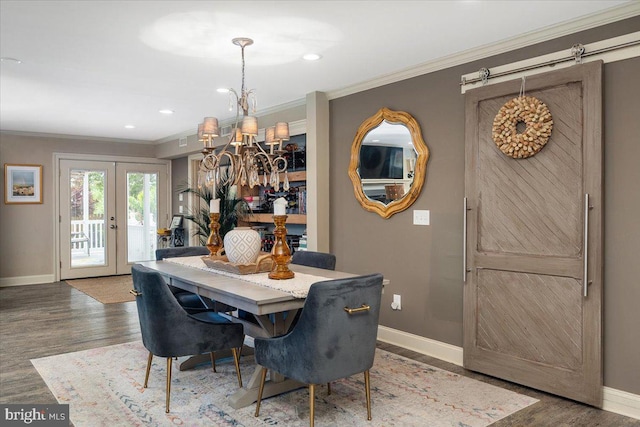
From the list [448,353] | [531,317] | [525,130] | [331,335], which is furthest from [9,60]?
[531,317]

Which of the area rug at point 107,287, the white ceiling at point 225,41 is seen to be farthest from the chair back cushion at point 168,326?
the area rug at point 107,287

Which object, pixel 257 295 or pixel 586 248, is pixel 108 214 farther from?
pixel 586 248

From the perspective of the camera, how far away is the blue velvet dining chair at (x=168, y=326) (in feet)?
9.29

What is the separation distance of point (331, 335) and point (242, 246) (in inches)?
43.0

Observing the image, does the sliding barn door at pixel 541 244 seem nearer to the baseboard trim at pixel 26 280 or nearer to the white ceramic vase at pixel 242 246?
the white ceramic vase at pixel 242 246

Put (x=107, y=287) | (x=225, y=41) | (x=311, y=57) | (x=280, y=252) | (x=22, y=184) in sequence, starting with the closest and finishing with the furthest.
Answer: (x=280, y=252), (x=225, y=41), (x=311, y=57), (x=107, y=287), (x=22, y=184)

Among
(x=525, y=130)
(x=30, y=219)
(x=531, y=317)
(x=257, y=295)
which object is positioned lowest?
(x=531, y=317)

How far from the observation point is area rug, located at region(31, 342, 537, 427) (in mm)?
2766

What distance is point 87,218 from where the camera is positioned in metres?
8.07

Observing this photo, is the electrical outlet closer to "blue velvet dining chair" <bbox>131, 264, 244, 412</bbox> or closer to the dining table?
the dining table

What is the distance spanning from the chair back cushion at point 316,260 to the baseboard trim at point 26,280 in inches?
221

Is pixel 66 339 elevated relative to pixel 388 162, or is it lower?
lower

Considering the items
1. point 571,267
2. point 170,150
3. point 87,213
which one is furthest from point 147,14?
point 87,213

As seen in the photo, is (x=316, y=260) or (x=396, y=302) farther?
(x=396, y=302)
